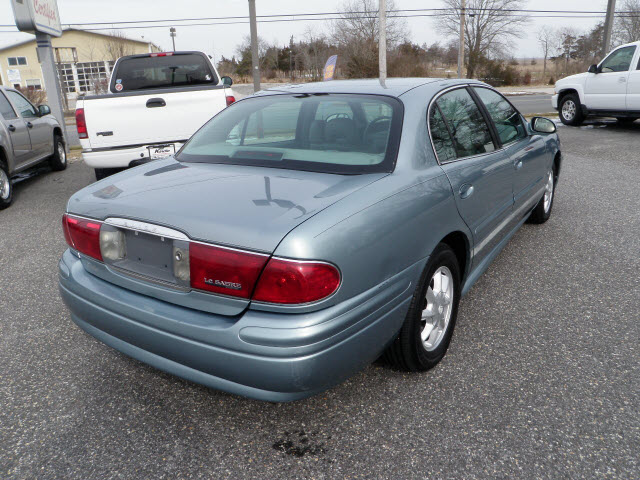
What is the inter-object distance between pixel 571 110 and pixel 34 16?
12.6 m

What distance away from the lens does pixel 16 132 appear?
7.39 metres

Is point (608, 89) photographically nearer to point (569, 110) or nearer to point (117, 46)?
point (569, 110)

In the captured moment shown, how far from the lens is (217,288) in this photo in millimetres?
1938

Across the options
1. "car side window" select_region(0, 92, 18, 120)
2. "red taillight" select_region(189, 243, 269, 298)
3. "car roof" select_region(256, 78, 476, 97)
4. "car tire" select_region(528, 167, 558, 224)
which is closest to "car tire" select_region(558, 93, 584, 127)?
"car tire" select_region(528, 167, 558, 224)

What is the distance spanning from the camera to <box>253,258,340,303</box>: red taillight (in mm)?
1808

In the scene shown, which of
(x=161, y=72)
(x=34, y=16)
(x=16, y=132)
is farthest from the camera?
(x=34, y=16)

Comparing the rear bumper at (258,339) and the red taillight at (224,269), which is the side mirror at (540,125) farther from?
the red taillight at (224,269)

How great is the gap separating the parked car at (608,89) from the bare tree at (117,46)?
35.5 metres

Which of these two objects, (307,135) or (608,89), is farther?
(608,89)

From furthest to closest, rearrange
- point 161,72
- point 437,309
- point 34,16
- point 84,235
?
1. point 34,16
2. point 161,72
3. point 437,309
4. point 84,235

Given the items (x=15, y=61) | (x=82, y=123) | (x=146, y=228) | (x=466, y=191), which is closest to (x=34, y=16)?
(x=82, y=123)

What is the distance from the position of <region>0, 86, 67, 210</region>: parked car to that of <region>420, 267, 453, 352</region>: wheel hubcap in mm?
6222

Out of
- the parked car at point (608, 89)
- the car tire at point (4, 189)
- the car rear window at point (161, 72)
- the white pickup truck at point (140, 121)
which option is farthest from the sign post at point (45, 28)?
the parked car at point (608, 89)

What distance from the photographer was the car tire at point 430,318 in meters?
2.40
